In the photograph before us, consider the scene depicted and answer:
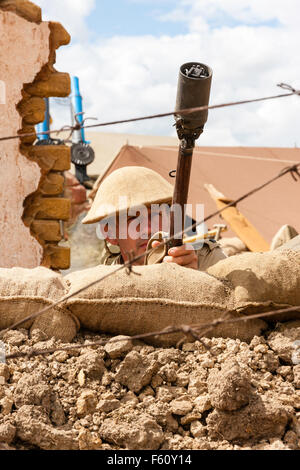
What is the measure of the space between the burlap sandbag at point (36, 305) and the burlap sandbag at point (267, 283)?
67 centimetres

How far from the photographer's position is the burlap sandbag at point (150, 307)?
1996 millimetres

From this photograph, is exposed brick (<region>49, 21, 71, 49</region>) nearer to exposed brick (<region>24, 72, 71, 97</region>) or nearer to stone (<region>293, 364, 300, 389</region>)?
exposed brick (<region>24, 72, 71, 97</region>)

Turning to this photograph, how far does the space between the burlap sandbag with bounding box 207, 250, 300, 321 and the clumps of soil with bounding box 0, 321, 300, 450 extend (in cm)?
12

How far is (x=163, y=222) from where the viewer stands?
9.65ft

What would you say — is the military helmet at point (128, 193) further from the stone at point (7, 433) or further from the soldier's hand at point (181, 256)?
the stone at point (7, 433)

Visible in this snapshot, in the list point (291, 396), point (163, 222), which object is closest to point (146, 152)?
point (163, 222)

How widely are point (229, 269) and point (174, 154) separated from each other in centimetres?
459

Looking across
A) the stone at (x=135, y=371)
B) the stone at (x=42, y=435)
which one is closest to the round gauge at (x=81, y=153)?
the stone at (x=135, y=371)

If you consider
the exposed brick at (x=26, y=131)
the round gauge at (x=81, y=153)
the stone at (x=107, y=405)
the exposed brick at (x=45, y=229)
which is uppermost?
the round gauge at (x=81, y=153)

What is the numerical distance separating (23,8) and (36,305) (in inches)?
94.6

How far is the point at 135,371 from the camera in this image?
1.78 meters

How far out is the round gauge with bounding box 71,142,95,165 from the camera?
9180 millimetres

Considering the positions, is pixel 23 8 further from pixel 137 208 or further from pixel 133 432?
pixel 133 432

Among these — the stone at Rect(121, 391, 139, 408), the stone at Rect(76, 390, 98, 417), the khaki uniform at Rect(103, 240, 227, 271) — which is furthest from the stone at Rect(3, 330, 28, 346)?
the khaki uniform at Rect(103, 240, 227, 271)
